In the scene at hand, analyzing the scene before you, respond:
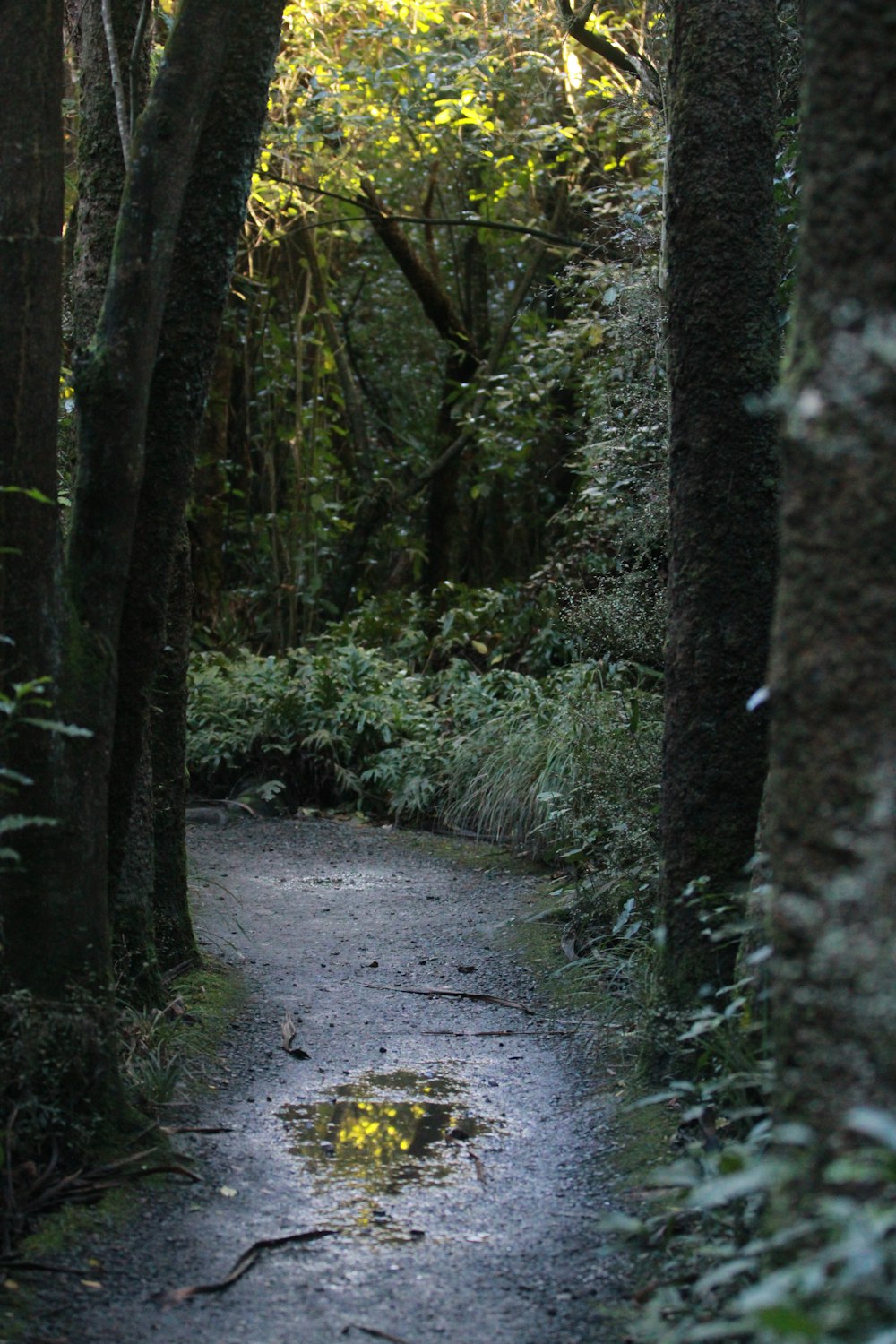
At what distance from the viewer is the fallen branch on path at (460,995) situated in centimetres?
586

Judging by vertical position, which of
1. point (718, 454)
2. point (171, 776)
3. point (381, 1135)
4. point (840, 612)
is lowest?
point (381, 1135)

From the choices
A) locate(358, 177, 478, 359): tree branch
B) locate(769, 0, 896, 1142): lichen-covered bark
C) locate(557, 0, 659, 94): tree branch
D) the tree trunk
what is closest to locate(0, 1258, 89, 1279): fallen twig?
locate(769, 0, 896, 1142): lichen-covered bark

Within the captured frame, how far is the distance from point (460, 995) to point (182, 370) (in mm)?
3027

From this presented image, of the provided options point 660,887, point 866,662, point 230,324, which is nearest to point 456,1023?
point 660,887

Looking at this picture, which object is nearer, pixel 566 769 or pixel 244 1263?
pixel 244 1263

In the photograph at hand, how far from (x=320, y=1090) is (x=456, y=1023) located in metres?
1.02

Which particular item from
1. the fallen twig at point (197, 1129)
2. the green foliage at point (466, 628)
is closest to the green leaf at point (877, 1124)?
the fallen twig at point (197, 1129)

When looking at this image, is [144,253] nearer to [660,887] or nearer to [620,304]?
[660,887]

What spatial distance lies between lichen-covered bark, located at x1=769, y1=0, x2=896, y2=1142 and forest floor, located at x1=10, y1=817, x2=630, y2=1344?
1.42 metres

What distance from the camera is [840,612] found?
1991 mm

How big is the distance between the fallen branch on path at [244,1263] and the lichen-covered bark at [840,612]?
170cm

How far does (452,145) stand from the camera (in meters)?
17.0

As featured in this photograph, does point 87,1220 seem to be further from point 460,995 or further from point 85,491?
point 460,995

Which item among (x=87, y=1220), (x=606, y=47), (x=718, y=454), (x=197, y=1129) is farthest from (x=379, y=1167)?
(x=606, y=47)
